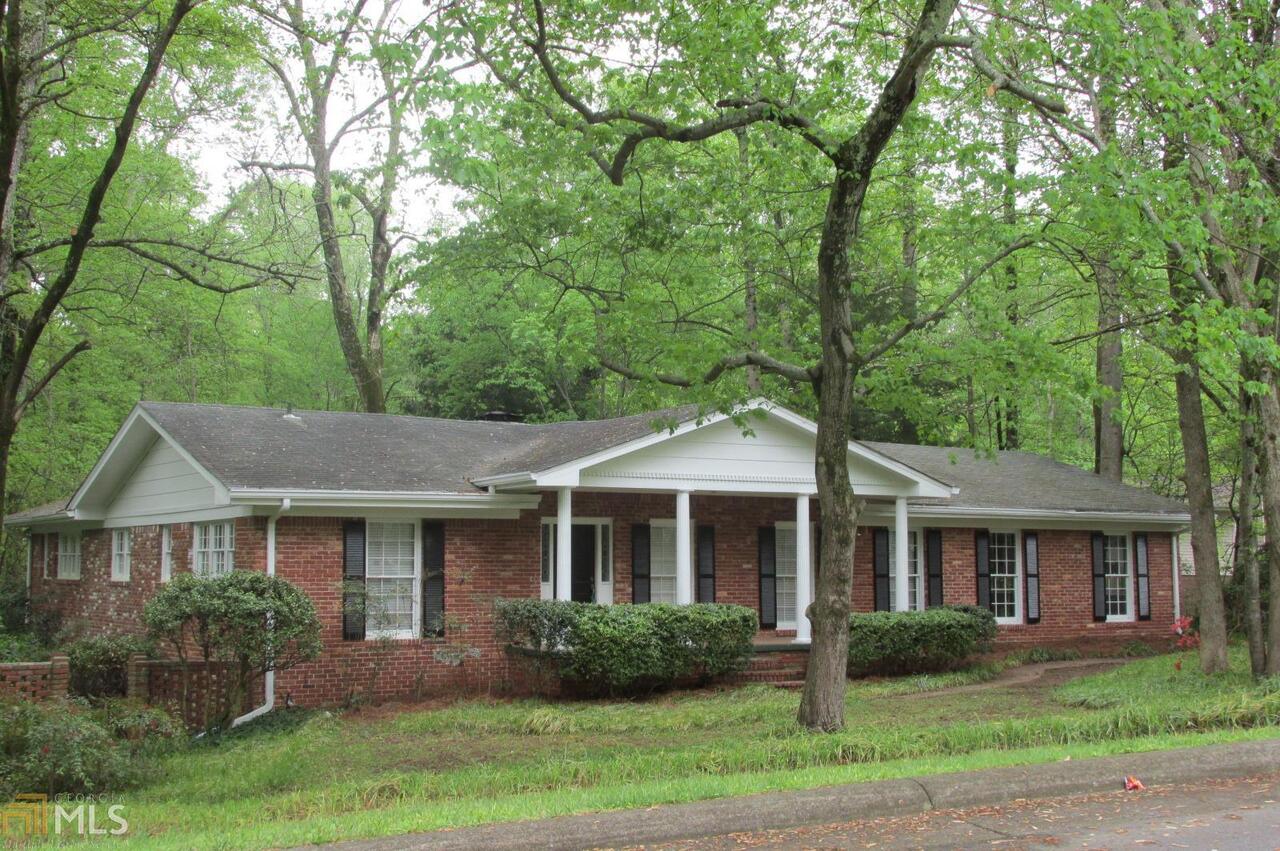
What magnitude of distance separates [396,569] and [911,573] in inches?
386

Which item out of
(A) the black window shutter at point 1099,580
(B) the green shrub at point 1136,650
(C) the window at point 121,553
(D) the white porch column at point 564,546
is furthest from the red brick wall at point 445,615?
A: (A) the black window shutter at point 1099,580

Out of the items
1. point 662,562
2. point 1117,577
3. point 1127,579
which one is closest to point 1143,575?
point 1127,579

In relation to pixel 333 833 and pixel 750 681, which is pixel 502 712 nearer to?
pixel 750 681

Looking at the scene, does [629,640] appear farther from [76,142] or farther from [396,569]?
[76,142]

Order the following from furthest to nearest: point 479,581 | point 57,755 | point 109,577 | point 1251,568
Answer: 1. point 109,577
2. point 479,581
3. point 1251,568
4. point 57,755

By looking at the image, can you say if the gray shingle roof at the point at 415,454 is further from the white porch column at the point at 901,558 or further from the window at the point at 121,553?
the window at the point at 121,553

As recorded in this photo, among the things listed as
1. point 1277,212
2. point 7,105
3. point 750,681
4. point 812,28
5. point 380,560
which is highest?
point 812,28

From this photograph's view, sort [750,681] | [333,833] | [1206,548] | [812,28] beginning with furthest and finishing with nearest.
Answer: [750,681]
[1206,548]
[812,28]
[333,833]

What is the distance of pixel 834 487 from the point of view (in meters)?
11.0

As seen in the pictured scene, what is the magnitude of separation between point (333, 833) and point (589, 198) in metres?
7.07

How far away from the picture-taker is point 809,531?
19391mm

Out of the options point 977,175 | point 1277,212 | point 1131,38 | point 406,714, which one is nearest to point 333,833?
point 406,714

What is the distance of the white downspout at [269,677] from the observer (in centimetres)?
1465

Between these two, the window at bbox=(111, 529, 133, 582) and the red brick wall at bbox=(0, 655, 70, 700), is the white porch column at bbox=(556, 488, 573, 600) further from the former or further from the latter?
the window at bbox=(111, 529, 133, 582)
